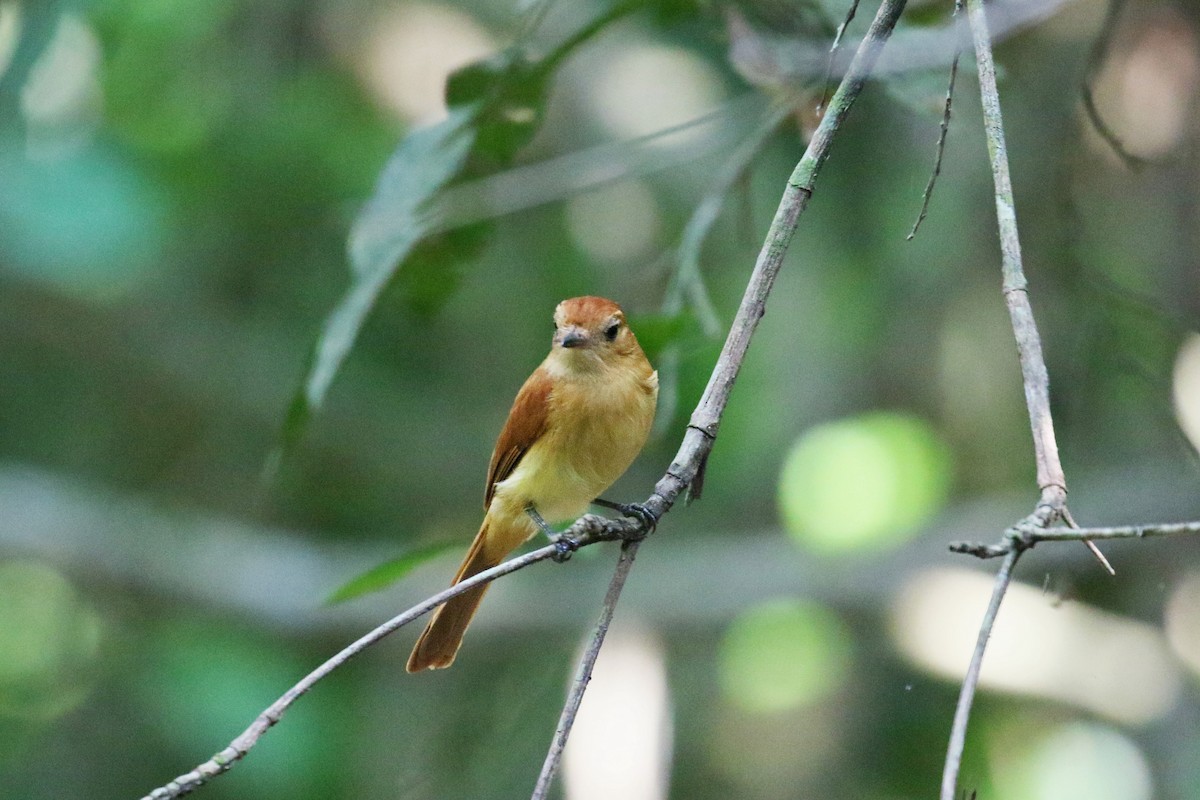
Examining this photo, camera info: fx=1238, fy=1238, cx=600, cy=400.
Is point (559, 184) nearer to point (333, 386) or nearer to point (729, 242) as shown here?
point (729, 242)

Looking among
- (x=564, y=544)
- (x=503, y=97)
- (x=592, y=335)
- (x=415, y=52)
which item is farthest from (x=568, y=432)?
(x=415, y=52)

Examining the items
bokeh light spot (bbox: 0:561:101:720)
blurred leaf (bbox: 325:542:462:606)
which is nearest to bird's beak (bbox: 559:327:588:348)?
blurred leaf (bbox: 325:542:462:606)

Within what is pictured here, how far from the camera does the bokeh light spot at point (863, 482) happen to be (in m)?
5.01

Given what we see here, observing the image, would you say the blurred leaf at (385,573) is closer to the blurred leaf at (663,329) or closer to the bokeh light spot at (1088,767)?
the blurred leaf at (663,329)

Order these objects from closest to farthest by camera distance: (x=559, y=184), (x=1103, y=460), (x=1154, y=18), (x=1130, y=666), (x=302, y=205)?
(x=559, y=184)
(x=1154, y=18)
(x=1130, y=666)
(x=1103, y=460)
(x=302, y=205)

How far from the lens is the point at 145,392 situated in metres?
6.07

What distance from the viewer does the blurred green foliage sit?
444cm

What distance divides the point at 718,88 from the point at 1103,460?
224 centimetres

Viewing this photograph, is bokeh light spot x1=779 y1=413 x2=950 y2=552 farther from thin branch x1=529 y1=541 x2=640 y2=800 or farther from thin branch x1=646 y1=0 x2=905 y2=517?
thin branch x1=529 y1=541 x2=640 y2=800

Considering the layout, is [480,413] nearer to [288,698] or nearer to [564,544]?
[564,544]

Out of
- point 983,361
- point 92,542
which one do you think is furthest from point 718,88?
point 92,542

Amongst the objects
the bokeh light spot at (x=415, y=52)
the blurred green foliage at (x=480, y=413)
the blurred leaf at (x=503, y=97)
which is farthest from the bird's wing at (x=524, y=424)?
the bokeh light spot at (x=415, y=52)

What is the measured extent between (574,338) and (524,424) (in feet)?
0.88

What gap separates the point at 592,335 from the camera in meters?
3.25
